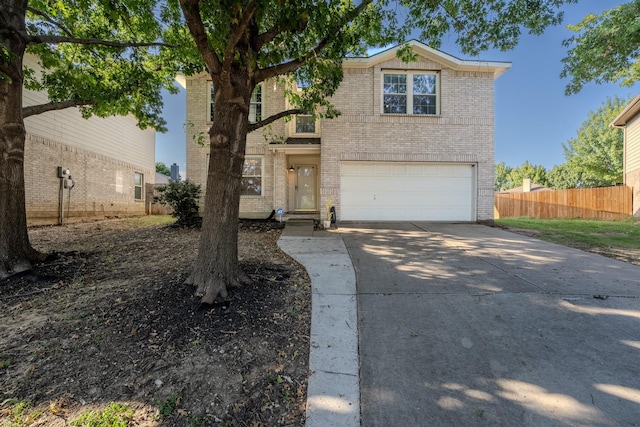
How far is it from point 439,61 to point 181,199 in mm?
10081

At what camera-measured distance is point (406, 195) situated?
10.8 metres

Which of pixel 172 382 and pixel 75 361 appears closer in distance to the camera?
pixel 172 382

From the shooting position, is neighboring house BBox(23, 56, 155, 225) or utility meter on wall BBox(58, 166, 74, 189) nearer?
neighboring house BBox(23, 56, 155, 225)

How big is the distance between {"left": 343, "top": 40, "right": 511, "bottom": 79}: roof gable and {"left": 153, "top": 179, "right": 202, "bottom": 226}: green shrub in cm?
680

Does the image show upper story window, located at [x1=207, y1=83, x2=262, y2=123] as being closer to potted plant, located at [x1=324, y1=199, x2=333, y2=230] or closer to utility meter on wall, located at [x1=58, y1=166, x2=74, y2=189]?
potted plant, located at [x1=324, y1=199, x2=333, y2=230]

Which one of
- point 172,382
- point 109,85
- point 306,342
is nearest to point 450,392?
point 306,342

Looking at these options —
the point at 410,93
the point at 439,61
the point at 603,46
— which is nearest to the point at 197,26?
the point at 410,93

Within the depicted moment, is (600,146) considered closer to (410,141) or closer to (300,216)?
(410,141)

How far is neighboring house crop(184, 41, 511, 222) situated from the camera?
1052 centimetres

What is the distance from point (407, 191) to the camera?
10.8 m

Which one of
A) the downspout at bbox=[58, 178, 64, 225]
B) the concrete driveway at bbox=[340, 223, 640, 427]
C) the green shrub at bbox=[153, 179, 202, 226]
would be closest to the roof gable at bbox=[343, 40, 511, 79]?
the green shrub at bbox=[153, 179, 202, 226]

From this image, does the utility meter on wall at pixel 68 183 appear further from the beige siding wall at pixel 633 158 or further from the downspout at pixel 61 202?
the beige siding wall at pixel 633 158

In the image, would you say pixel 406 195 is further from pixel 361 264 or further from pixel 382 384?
pixel 382 384

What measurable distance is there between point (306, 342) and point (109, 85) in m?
8.75
